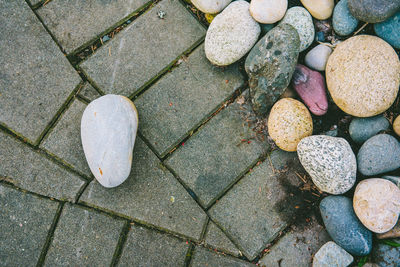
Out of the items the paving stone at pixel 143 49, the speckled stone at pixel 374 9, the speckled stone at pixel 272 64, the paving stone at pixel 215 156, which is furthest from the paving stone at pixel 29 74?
the speckled stone at pixel 374 9

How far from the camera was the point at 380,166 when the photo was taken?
1.81 metres

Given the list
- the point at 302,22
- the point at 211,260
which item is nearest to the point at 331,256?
the point at 211,260

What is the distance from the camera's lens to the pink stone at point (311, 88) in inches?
76.3

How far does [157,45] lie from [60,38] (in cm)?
63

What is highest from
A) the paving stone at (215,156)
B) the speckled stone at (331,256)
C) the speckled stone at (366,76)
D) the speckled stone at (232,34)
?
the speckled stone at (232,34)

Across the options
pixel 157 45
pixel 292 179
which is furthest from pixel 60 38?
pixel 292 179

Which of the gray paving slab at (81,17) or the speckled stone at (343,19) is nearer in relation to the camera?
the speckled stone at (343,19)

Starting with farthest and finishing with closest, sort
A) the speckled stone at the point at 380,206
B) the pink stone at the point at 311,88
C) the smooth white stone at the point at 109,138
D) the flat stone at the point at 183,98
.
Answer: the flat stone at the point at 183,98
the pink stone at the point at 311,88
the smooth white stone at the point at 109,138
the speckled stone at the point at 380,206

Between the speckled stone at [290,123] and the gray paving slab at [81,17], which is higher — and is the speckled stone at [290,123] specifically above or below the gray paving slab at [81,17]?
below

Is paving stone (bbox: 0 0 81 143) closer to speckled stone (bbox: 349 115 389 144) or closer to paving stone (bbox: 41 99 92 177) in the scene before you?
paving stone (bbox: 41 99 92 177)

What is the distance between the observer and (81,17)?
212 cm

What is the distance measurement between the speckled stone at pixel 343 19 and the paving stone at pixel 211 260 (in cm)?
153

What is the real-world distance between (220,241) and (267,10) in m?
1.41

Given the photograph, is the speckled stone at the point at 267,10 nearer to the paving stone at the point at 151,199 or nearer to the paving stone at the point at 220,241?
the paving stone at the point at 151,199
